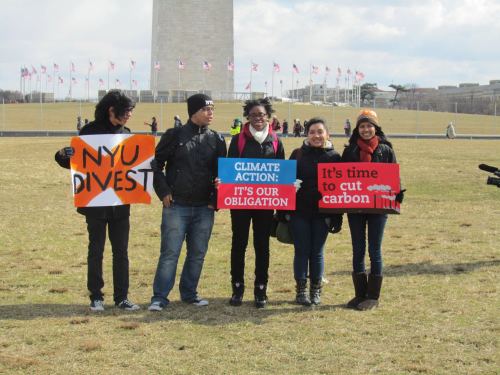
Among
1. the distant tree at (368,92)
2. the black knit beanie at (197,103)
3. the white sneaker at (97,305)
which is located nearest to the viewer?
the white sneaker at (97,305)

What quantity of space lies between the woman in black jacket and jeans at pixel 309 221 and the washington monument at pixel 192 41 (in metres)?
83.7

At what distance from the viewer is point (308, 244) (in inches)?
327

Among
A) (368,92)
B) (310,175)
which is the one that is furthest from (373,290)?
(368,92)

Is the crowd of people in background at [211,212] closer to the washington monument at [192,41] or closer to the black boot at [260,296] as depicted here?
the black boot at [260,296]

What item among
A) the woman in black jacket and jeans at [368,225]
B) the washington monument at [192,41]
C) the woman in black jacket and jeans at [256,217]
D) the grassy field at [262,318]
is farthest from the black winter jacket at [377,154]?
the washington monument at [192,41]

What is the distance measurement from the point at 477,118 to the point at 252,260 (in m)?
97.4

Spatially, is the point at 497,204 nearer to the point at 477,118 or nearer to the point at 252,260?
the point at 252,260

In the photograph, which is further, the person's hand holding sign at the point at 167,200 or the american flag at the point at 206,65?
the american flag at the point at 206,65

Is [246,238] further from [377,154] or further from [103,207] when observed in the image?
[377,154]

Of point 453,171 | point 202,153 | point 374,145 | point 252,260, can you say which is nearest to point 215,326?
point 202,153

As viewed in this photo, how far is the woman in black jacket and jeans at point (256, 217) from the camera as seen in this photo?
26.6 feet

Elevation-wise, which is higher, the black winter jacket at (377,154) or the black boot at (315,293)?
the black winter jacket at (377,154)

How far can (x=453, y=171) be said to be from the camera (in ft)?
86.2

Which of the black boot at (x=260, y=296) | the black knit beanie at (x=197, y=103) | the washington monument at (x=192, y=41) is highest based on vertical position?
the washington monument at (x=192, y=41)
